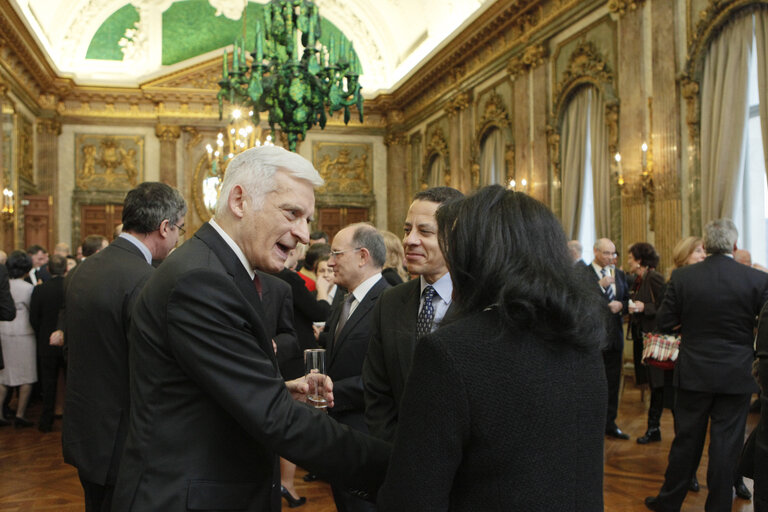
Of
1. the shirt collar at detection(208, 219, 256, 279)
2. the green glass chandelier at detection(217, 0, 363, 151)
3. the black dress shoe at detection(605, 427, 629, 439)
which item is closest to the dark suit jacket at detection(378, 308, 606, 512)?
the shirt collar at detection(208, 219, 256, 279)

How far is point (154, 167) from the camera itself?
1788 centimetres

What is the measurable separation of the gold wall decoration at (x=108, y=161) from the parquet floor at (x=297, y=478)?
39.5 feet

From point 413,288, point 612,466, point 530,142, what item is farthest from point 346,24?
point 413,288

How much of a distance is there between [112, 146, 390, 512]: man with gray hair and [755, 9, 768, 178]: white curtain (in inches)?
276

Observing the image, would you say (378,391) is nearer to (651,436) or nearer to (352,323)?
(352,323)

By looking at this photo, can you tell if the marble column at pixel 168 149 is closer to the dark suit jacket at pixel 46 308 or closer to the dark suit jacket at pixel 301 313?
the dark suit jacket at pixel 46 308

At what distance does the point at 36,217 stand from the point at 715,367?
15223mm

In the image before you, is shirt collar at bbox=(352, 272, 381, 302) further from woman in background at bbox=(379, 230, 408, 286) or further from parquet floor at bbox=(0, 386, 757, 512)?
parquet floor at bbox=(0, 386, 757, 512)

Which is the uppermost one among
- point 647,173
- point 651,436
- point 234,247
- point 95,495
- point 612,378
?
point 647,173

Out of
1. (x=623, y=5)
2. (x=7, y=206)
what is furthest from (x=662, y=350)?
(x=7, y=206)

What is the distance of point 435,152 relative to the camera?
1631 centimetres

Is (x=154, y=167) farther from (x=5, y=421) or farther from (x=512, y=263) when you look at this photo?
(x=512, y=263)

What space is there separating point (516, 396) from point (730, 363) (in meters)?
3.31

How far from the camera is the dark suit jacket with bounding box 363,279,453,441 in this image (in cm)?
228
